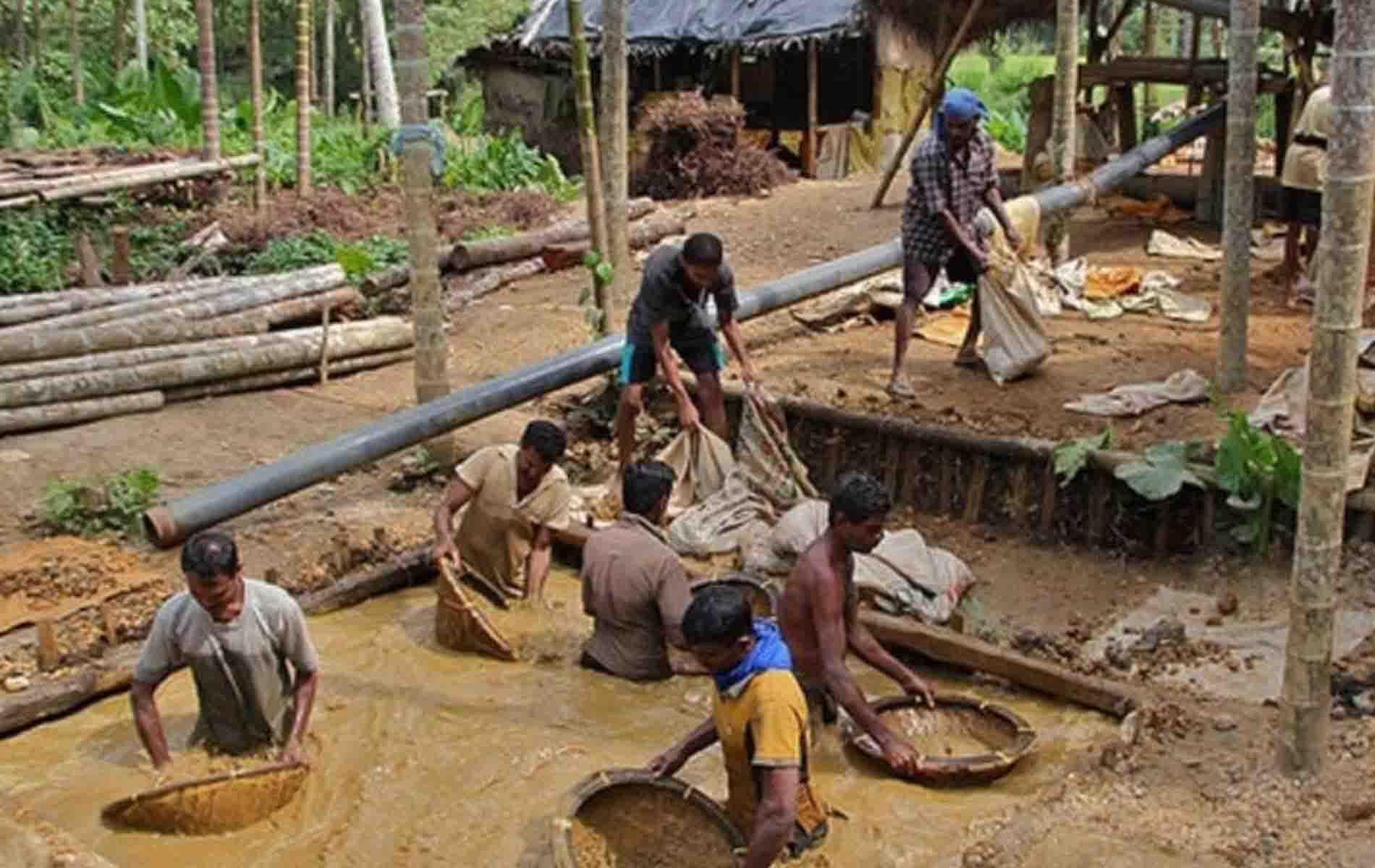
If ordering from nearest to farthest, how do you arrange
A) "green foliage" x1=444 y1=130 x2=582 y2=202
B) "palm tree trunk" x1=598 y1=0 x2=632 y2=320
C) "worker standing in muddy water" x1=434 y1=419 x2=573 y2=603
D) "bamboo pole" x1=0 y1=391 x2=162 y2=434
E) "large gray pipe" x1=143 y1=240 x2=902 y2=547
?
1. "worker standing in muddy water" x1=434 y1=419 x2=573 y2=603
2. "large gray pipe" x1=143 y1=240 x2=902 y2=547
3. "bamboo pole" x1=0 y1=391 x2=162 y2=434
4. "palm tree trunk" x1=598 y1=0 x2=632 y2=320
5. "green foliage" x1=444 y1=130 x2=582 y2=202

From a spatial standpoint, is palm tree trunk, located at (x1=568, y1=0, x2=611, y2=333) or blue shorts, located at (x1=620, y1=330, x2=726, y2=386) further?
palm tree trunk, located at (x1=568, y1=0, x2=611, y2=333)

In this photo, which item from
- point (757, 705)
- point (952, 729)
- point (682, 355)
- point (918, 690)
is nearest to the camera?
point (757, 705)

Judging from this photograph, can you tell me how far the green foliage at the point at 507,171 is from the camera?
19422mm

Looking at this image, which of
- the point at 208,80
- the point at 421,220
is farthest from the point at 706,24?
the point at 421,220

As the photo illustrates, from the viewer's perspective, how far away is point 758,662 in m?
4.49

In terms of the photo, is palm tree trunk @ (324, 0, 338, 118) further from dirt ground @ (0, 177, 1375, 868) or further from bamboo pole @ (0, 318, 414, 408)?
bamboo pole @ (0, 318, 414, 408)

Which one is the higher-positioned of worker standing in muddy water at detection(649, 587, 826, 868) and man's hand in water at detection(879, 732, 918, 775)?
worker standing in muddy water at detection(649, 587, 826, 868)

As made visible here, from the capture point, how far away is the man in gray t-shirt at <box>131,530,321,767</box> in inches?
212

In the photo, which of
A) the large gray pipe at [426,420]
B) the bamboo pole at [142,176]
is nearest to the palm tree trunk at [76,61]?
the bamboo pole at [142,176]

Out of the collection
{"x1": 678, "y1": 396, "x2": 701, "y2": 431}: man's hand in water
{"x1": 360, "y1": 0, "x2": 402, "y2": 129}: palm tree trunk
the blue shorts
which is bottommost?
{"x1": 678, "y1": 396, "x2": 701, "y2": 431}: man's hand in water

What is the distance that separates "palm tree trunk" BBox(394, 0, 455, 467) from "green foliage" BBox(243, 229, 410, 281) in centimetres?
513

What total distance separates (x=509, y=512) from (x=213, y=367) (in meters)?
4.41

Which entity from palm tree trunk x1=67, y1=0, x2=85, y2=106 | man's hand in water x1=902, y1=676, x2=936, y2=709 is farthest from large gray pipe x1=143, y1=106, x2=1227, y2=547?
palm tree trunk x1=67, y1=0, x2=85, y2=106

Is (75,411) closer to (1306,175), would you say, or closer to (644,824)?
(644,824)
